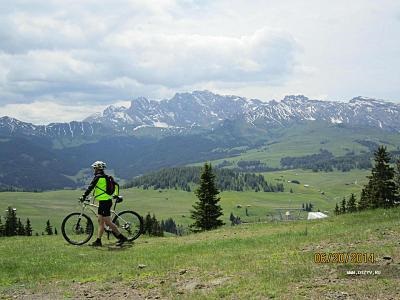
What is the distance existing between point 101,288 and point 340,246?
9.43m

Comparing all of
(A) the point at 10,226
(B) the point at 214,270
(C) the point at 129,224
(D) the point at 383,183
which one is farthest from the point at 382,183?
(A) the point at 10,226

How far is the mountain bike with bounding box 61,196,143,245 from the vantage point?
24.2 metres

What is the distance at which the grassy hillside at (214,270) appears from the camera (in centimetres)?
1245

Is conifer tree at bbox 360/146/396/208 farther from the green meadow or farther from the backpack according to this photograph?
the backpack

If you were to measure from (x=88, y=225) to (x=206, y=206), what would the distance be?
117ft

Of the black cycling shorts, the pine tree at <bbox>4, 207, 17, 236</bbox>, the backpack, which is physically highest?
the backpack

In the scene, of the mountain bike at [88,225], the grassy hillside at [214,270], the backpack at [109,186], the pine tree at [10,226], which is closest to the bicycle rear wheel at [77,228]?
the mountain bike at [88,225]

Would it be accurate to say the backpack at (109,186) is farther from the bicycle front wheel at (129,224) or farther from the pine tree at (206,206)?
the pine tree at (206,206)

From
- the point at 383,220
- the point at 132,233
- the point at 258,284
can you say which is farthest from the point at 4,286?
the point at 383,220

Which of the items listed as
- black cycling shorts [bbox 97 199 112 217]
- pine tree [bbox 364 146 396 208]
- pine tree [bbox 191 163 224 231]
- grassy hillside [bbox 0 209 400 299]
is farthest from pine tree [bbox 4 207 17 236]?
black cycling shorts [bbox 97 199 112 217]

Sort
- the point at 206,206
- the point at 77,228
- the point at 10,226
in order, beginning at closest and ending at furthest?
the point at 77,228, the point at 206,206, the point at 10,226

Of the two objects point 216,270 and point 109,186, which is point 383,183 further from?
point 216,270

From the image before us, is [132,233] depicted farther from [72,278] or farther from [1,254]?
[72,278]

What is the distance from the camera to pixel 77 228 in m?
25.4
